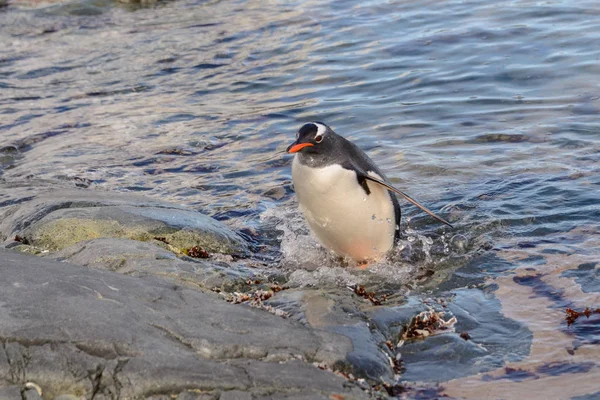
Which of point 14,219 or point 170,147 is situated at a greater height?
point 14,219

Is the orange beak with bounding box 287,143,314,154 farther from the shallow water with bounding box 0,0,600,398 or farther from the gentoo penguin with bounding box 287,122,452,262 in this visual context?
the shallow water with bounding box 0,0,600,398

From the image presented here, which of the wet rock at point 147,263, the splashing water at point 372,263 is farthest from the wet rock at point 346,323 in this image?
the splashing water at point 372,263

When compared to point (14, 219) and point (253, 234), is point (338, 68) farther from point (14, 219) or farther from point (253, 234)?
point (14, 219)

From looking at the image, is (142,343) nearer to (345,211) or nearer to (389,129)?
(345,211)

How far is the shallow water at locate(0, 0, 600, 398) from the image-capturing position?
17.2 ft

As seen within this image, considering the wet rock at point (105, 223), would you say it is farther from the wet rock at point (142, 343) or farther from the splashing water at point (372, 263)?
the wet rock at point (142, 343)

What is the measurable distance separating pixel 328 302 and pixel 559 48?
7691mm

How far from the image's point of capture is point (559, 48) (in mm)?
11141

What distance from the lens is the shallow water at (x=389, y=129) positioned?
5.25 metres

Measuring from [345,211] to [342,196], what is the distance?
0.12m

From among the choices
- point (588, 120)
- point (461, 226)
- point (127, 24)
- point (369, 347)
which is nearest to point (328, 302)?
point (369, 347)

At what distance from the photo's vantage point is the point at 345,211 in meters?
5.84

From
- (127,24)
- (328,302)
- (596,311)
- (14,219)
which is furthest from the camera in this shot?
(127,24)

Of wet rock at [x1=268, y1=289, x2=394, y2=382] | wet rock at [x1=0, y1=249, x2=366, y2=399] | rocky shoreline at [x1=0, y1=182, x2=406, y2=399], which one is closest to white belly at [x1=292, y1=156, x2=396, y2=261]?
rocky shoreline at [x1=0, y1=182, x2=406, y2=399]
